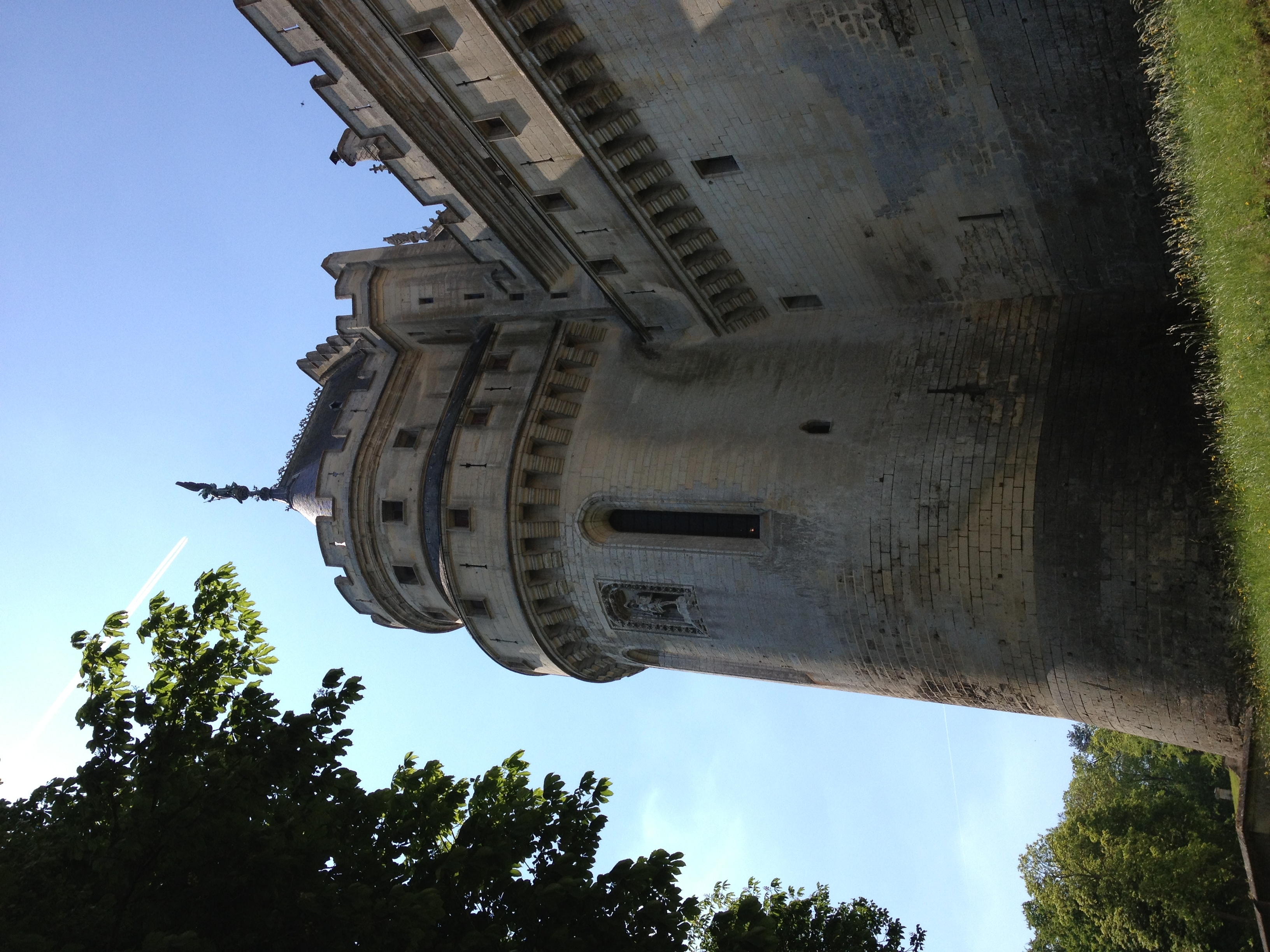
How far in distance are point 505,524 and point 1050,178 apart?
12.1 m

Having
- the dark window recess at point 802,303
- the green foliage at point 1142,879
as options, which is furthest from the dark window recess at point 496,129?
the green foliage at point 1142,879

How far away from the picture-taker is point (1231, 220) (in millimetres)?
12891

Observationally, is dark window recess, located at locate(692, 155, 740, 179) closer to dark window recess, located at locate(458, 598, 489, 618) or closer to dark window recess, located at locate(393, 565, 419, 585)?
dark window recess, located at locate(458, 598, 489, 618)

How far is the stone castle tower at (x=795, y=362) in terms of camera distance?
50.2ft

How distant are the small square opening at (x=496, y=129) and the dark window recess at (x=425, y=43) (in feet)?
4.82

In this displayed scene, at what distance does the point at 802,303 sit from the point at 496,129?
7.21m

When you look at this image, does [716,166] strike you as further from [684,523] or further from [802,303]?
[684,523]

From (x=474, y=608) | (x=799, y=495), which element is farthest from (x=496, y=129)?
(x=474, y=608)

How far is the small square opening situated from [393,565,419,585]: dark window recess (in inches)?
385

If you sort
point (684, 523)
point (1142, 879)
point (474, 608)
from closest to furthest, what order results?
point (684, 523) < point (474, 608) < point (1142, 879)

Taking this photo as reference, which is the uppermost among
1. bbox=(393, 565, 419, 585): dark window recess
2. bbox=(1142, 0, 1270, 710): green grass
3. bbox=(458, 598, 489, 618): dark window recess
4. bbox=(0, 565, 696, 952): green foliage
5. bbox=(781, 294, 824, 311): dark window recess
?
bbox=(781, 294, 824, 311): dark window recess

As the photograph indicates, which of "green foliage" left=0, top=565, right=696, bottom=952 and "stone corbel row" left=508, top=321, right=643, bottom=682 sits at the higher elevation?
"stone corbel row" left=508, top=321, right=643, bottom=682

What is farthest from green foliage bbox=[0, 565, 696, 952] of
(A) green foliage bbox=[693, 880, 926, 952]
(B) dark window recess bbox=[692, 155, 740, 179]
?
(B) dark window recess bbox=[692, 155, 740, 179]

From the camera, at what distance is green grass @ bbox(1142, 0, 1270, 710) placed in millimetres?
12148
